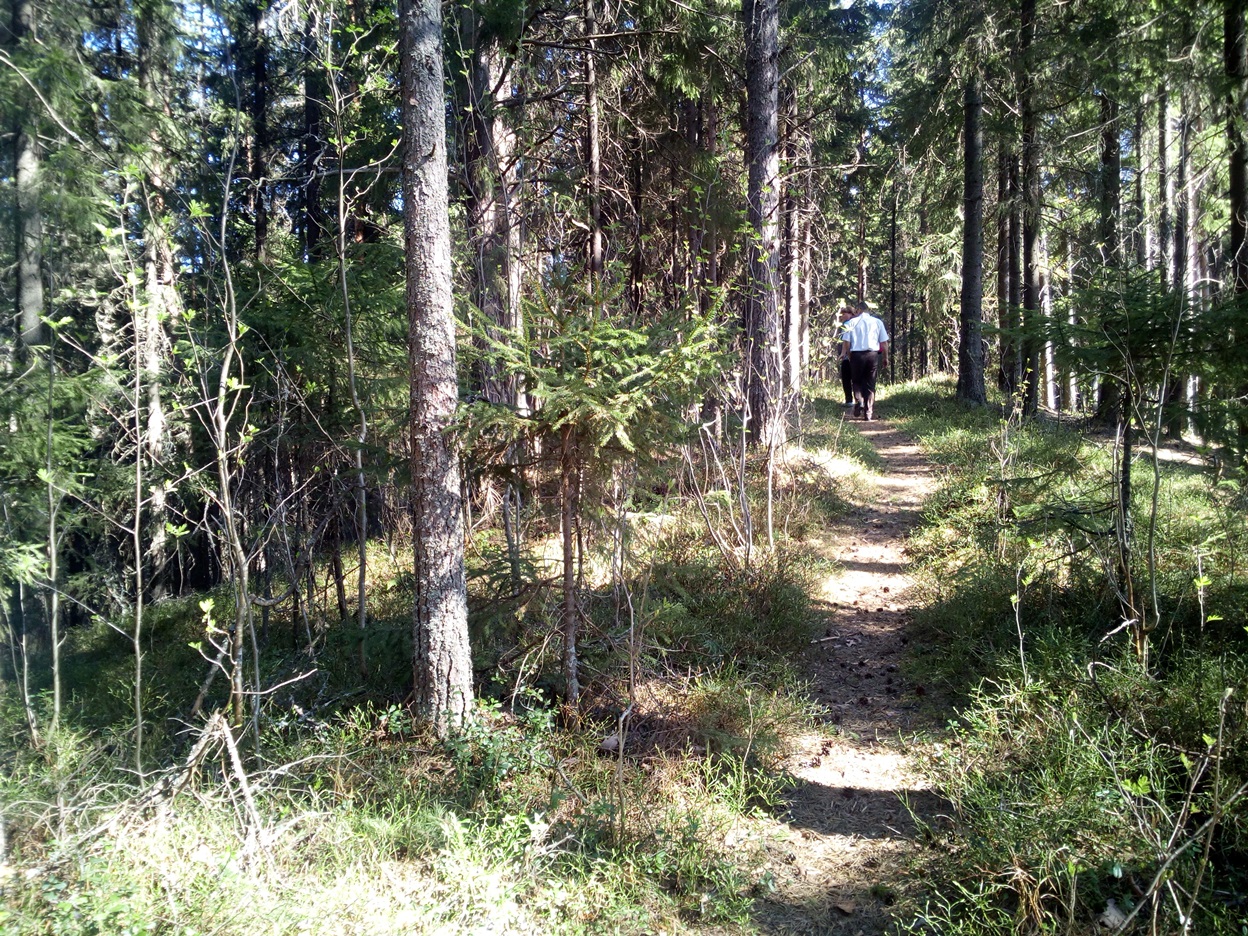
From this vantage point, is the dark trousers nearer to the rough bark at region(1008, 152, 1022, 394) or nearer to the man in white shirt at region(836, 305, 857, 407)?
the man in white shirt at region(836, 305, 857, 407)

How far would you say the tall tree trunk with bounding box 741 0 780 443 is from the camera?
28.2ft

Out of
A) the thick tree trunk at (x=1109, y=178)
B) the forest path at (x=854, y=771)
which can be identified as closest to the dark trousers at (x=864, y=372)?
the thick tree trunk at (x=1109, y=178)

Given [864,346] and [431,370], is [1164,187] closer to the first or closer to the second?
[864,346]

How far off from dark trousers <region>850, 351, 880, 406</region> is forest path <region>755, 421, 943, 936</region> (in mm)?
6129

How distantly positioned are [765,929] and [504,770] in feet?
5.26

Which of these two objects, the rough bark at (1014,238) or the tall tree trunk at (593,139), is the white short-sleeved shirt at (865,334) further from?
the tall tree trunk at (593,139)

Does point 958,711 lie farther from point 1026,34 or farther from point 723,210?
point 1026,34

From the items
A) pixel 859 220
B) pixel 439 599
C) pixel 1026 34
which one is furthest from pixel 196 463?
pixel 859 220

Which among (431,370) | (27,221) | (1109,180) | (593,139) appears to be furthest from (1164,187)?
(27,221)

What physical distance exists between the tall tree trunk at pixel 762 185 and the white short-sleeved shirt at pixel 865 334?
4579 mm

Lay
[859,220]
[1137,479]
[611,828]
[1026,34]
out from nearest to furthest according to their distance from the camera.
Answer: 1. [611,828]
2. [1137,479]
3. [1026,34]
4. [859,220]

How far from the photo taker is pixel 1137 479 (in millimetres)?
8453

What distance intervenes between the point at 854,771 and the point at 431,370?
12.0 ft

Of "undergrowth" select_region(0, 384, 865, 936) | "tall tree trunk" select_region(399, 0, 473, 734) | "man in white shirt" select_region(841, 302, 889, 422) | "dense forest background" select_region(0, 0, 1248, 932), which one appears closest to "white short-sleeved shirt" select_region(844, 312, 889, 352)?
"man in white shirt" select_region(841, 302, 889, 422)
